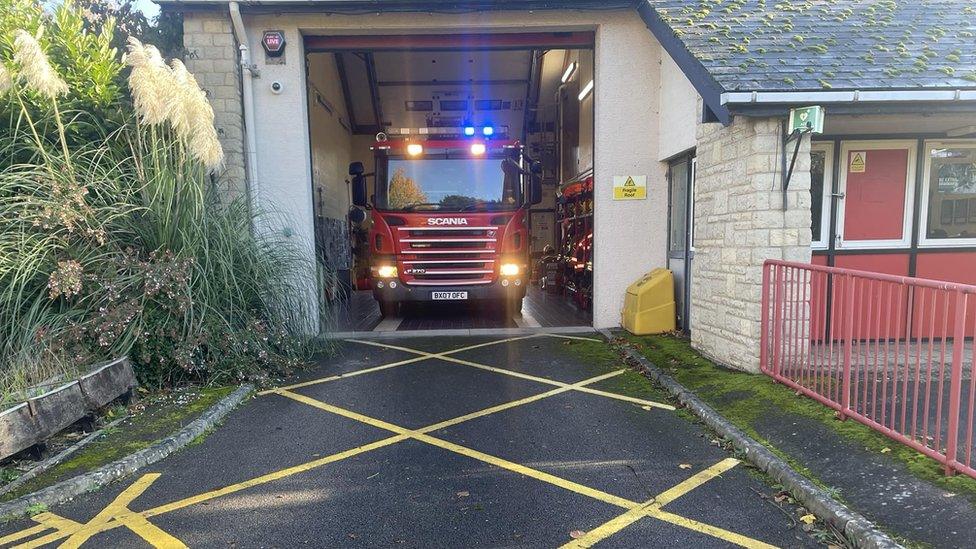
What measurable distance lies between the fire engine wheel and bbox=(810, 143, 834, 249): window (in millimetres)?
6192

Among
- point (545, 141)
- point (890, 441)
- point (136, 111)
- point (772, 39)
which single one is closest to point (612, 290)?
point (772, 39)

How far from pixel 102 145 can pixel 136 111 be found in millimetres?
603

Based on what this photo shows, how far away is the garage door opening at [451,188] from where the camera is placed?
8.55m

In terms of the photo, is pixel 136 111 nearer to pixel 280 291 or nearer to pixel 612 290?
pixel 280 291

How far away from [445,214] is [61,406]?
5540mm

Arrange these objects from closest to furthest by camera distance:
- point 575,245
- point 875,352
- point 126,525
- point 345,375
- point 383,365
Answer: point 126,525, point 875,352, point 345,375, point 383,365, point 575,245

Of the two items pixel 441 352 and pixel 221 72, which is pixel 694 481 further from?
pixel 221 72

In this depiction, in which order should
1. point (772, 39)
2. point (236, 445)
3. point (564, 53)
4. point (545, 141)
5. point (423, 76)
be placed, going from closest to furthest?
point (236, 445) < point (772, 39) < point (564, 53) < point (423, 76) < point (545, 141)

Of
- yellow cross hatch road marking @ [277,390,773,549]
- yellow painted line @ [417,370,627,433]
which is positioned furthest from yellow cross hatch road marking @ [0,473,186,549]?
yellow painted line @ [417,370,627,433]

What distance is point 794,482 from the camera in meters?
3.33

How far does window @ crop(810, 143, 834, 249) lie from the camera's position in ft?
20.7

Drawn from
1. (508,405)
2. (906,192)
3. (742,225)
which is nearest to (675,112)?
(742,225)

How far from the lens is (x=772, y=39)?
6102 millimetres

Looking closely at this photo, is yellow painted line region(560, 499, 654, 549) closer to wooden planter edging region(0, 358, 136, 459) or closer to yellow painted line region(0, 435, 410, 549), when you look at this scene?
yellow painted line region(0, 435, 410, 549)
